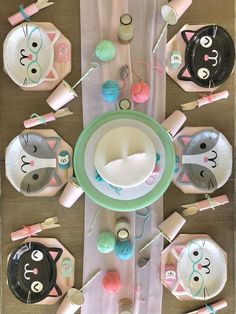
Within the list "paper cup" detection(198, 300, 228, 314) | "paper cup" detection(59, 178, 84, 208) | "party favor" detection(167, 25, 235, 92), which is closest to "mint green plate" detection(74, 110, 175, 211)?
"paper cup" detection(59, 178, 84, 208)

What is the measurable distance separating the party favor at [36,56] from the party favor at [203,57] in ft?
0.84

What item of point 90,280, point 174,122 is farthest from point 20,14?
point 90,280

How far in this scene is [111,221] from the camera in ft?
3.59

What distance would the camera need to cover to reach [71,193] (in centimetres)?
108

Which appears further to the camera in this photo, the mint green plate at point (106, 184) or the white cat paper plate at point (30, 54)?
the white cat paper plate at point (30, 54)

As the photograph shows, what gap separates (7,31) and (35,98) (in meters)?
0.17

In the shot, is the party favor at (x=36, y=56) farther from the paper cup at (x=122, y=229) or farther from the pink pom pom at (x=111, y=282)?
the pink pom pom at (x=111, y=282)

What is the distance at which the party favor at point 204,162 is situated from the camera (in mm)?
1093

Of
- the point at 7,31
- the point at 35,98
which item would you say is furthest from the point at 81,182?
the point at 7,31

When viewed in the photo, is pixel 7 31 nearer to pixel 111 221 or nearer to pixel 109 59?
pixel 109 59

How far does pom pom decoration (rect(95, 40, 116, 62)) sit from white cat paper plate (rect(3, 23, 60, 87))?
4.2 inches

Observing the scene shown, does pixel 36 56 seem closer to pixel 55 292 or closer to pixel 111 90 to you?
pixel 111 90

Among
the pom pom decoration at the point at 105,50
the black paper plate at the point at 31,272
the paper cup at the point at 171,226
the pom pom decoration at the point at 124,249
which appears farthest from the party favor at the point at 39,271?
the pom pom decoration at the point at 105,50

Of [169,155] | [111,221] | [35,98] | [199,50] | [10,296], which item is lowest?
[10,296]
